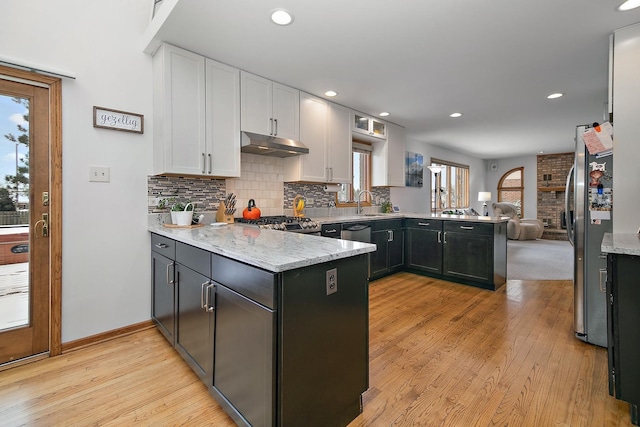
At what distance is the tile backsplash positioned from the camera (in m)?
2.75

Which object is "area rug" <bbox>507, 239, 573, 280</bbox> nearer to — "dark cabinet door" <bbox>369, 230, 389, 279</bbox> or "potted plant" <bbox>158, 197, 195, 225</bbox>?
"dark cabinet door" <bbox>369, 230, 389, 279</bbox>

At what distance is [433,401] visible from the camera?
1646 mm

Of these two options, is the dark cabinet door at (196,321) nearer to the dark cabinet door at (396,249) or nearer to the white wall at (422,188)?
the dark cabinet door at (396,249)

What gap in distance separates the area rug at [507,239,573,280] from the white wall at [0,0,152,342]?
457 cm

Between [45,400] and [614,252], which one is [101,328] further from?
[614,252]

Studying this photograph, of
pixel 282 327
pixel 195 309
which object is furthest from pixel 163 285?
pixel 282 327

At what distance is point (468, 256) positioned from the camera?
12.3 feet

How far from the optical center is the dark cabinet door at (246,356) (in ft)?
3.90

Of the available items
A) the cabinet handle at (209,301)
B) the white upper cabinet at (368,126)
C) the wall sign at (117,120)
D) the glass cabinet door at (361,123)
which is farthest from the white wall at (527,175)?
the cabinet handle at (209,301)

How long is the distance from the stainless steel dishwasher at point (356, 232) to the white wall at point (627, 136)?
7.20ft

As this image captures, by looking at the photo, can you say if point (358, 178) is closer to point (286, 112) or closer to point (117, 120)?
point (286, 112)

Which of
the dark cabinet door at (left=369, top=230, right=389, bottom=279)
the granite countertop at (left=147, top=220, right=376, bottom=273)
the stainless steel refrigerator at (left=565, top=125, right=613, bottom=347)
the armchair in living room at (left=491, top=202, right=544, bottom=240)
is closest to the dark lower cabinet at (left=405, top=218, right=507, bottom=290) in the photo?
the dark cabinet door at (left=369, top=230, right=389, bottom=279)

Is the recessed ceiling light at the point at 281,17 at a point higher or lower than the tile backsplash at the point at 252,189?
higher

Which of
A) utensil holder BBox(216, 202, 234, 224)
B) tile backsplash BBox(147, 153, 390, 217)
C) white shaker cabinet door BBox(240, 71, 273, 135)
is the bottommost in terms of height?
utensil holder BBox(216, 202, 234, 224)
